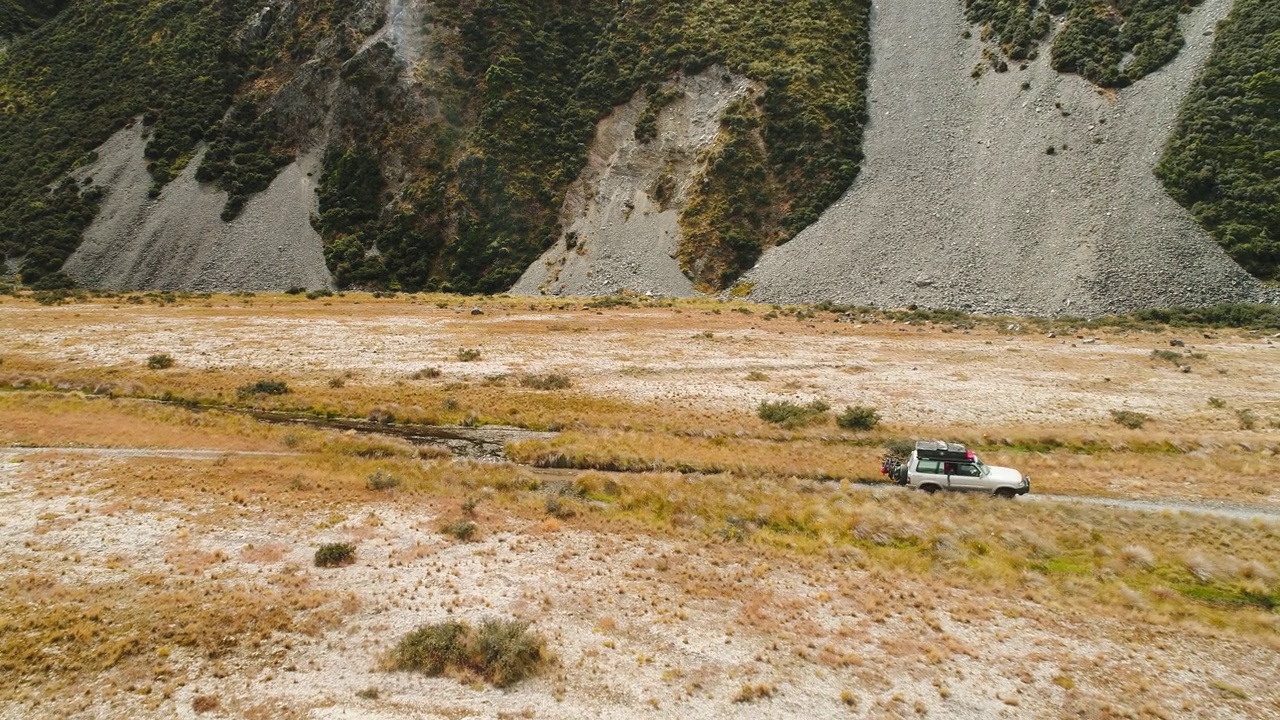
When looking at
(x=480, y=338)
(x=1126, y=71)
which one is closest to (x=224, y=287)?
(x=480, y=338)

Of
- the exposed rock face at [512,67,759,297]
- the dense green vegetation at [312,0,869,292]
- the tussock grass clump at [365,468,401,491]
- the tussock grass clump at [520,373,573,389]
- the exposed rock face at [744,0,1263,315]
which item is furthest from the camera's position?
the dense green vegetation at [312,0,869,292]

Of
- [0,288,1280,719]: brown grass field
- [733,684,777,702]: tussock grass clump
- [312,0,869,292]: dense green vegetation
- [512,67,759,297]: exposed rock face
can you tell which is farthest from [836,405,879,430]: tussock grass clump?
[312,0,869,292]: dense green vegetation

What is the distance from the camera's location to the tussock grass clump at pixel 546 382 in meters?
45.3

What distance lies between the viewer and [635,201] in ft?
→ 327

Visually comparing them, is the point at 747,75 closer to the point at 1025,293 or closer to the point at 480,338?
the point at 1025,293

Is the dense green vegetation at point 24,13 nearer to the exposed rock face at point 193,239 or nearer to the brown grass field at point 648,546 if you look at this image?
the exposed rock face at point 193,239

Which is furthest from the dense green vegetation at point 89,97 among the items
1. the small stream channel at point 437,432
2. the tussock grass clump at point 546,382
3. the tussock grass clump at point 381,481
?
the tussock grass clump at point 381,481

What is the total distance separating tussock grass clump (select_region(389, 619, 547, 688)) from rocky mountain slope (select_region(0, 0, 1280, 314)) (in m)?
72.3

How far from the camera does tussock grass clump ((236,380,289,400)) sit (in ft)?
138

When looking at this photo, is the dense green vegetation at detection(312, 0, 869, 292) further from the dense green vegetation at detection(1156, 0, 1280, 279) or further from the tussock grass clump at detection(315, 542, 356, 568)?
the tussock grass clump at detection(315, 542, 356, 568)

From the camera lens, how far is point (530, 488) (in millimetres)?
28984

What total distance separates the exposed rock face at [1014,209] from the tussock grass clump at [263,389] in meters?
59.7

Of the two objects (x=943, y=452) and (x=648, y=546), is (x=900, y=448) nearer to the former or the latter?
(x=943, y=452)

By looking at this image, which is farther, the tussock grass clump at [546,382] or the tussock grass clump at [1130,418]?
the tussock grass clump at [546,382]
